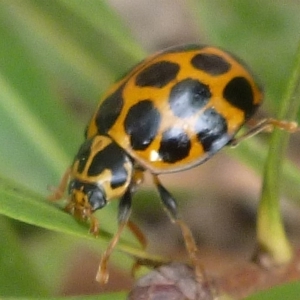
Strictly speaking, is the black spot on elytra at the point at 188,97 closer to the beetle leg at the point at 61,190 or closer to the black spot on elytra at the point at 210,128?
the black spot on elytra at the point at 210,128

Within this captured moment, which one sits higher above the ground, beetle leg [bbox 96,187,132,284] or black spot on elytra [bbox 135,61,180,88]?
black spot on elytra [bbox 135,61,180,88]

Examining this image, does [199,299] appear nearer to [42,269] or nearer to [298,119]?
[298,119]

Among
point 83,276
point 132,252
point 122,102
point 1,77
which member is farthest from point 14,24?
point 132,252

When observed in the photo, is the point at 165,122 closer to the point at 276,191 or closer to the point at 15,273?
the point at 276,191

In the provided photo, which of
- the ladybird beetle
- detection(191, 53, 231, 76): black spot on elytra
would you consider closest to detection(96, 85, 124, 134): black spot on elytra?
the ladybird beetle

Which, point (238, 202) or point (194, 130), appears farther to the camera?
point (238, 202)

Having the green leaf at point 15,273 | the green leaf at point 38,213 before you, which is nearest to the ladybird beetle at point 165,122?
the green leaf at point 38,213

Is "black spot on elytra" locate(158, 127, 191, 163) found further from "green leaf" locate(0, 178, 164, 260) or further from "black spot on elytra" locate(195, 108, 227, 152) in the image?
"green leaf" locate(0, 178, 164, 260)

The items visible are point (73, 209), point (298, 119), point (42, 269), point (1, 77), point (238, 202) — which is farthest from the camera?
point (238, 202)
